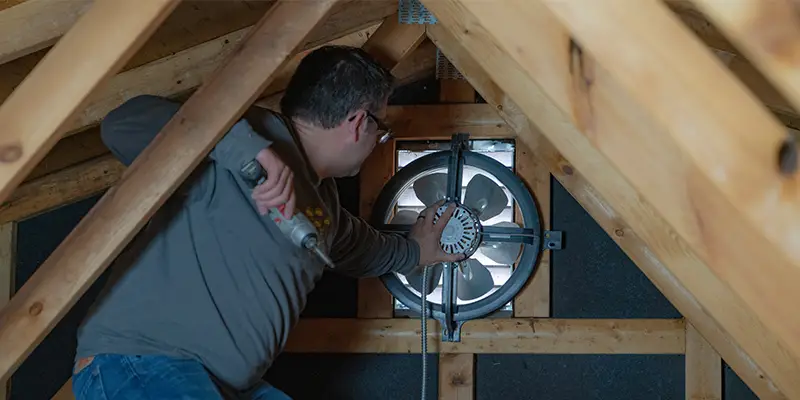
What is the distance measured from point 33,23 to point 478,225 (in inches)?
71.8

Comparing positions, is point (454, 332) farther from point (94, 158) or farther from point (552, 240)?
point (94, 158)

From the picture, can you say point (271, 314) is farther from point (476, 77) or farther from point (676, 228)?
point (476, 77)

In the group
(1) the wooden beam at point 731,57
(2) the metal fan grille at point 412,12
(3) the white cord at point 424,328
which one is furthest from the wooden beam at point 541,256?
(1) the wooden beam at point 731,57

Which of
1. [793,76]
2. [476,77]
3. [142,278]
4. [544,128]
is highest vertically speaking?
[476,77]

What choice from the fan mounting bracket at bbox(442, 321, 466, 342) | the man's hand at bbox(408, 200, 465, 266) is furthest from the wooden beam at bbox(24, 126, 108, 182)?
the fan mounting bracket at bbox(442, 321, 466, 342)

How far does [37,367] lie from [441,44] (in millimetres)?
1987

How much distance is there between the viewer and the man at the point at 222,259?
2.01 meters

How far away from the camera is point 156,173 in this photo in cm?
193

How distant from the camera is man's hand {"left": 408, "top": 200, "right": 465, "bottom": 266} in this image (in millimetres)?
3129

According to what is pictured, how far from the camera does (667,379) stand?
339cm

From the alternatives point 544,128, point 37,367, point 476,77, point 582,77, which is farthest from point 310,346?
point 582,77

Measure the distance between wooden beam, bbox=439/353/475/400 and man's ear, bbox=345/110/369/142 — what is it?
137 centimetres

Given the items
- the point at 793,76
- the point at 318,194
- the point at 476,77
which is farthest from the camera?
the point at 476,77

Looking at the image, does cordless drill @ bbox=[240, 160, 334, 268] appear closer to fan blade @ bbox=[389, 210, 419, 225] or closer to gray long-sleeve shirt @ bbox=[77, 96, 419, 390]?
gray long-sleeve shirt @ bbox=[77, 96, 419, 390]
